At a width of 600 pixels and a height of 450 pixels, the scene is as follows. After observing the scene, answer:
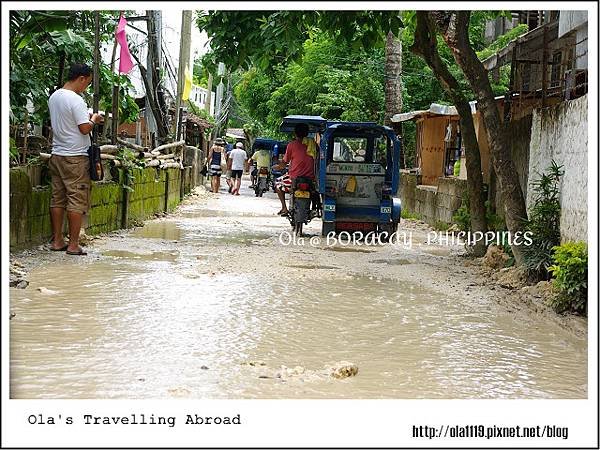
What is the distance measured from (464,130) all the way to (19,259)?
589cm

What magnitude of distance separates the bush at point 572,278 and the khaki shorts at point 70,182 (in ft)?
16.1

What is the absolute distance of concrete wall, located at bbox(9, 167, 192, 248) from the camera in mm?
8875

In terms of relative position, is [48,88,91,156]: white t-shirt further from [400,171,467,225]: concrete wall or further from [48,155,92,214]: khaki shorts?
[400,171,467,225]: concrete wall

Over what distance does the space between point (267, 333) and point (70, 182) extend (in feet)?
11.6

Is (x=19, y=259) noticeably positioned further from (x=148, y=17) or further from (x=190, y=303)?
(x=148, y=17)

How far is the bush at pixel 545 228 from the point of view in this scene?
8.90 metres

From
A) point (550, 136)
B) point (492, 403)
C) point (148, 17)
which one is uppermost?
point (148, 17)

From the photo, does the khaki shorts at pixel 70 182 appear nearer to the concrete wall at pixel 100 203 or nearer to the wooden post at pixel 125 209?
the concrete wall at pixel 100 203

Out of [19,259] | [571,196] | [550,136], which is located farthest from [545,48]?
[19,259]

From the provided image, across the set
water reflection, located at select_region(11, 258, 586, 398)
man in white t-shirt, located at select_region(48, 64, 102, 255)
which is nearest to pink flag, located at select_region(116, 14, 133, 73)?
man in white t-shirt, located at select_region(48, 64, 102, 255)

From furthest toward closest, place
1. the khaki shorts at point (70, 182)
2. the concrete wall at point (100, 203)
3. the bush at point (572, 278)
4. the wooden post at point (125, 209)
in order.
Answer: the wooden post at point (125, 209) < the khaki shorts at point (70, 182) < the concrete wall at point (100, 203) < the bush at point (572, 278)

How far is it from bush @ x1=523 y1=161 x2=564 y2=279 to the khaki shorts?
4740mm

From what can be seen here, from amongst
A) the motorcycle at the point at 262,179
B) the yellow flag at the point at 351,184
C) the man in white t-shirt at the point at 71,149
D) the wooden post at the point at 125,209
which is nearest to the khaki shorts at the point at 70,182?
the man in white t-shirt at the point at 71,149

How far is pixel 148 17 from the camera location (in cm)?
1642
